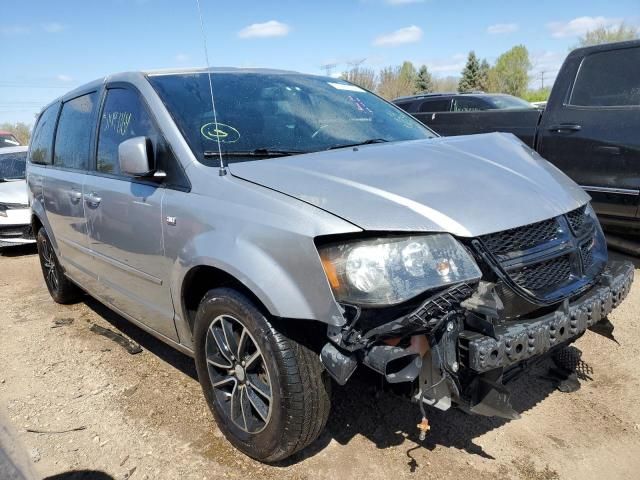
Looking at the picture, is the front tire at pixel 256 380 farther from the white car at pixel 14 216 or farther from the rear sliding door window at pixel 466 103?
the rear sliding door window at pixel 466 103

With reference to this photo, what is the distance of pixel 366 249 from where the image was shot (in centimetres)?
201

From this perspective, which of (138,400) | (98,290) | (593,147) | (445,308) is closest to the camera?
(445,308)

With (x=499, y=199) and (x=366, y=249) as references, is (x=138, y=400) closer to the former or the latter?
(x=366, y=249)

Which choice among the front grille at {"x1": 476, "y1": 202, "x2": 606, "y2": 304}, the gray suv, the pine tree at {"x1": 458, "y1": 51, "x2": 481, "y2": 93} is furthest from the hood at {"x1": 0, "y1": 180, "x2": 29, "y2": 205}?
the pine tree at {"x1": 458, "y1": 51, "x2": 481, "y2": 93}

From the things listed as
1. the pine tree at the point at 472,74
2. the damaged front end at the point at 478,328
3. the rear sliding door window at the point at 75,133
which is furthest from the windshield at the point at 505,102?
the pine tree at the point at 472,74

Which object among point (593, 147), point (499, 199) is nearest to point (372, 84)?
point (593, 147)

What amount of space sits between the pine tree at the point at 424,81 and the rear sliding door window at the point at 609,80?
2011 inches

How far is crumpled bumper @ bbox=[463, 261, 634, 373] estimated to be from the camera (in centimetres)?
192

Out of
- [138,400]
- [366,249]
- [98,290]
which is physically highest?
[366,249]

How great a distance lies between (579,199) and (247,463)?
2.04 metres

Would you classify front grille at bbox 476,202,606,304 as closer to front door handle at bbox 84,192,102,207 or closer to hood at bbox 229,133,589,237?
hood at bbox 229,133,589,237

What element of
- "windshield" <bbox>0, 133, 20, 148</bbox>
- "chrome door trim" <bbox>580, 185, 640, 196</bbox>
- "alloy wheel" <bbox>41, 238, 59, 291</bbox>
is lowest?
"alloy wheel" <bbox>41, 238, 59, 291</bbox>

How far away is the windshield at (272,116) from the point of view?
274 cm

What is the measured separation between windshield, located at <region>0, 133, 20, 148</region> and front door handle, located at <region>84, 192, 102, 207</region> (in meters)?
12.7
